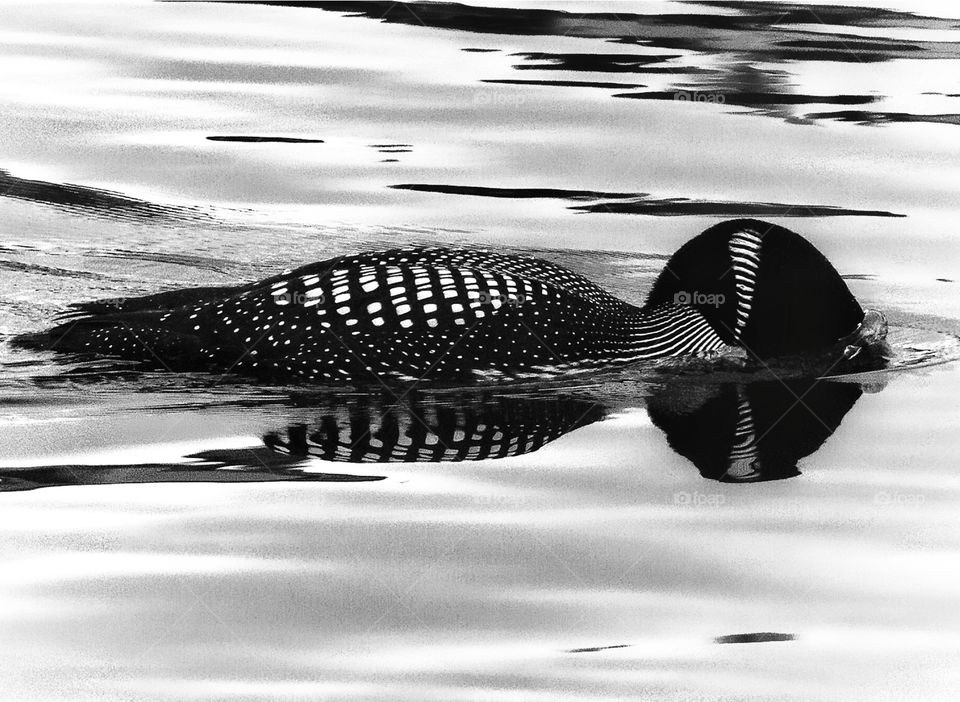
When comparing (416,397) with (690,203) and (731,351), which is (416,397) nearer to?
(731,351)

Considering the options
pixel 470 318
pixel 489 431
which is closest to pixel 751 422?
pixel 489 431

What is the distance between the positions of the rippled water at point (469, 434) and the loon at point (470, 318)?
0.38 ft

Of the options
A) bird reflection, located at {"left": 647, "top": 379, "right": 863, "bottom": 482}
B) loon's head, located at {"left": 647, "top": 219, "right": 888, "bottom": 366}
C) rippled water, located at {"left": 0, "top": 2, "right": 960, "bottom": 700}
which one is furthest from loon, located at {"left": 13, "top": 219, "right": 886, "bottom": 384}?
bird reflection, located at {"left": 647, "top": 379, "right": 863, "bottom": 482}

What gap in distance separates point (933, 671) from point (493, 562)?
118 cm

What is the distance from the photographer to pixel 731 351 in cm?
629

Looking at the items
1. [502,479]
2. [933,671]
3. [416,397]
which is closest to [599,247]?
[416,397]

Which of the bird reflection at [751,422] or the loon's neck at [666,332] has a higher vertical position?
the loon's neck at [666,332]

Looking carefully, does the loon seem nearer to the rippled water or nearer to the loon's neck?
the loon's neck

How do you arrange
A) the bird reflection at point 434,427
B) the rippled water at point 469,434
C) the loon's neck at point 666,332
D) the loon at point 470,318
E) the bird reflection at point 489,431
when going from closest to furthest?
1. the rippled water at point 469,434
2. the bird reflection at point 489,431
3. the bird reflection at point 434,427
4. the loon at point 470,318
5. the loon's neck at point 666,332

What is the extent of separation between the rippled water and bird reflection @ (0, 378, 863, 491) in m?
0.02

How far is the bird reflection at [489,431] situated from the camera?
5.00 m

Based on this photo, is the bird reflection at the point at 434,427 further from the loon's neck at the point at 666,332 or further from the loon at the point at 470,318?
the loon's neck at the point at 666,332

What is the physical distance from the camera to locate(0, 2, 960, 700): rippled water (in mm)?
3945

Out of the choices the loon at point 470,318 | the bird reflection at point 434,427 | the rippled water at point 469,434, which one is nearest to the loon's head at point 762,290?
the loon at point 470,318
